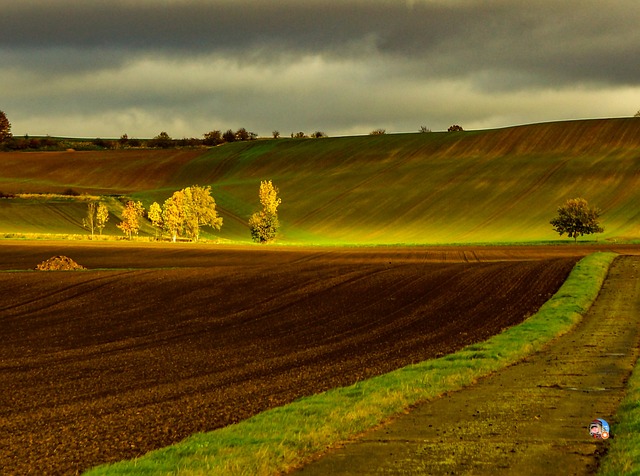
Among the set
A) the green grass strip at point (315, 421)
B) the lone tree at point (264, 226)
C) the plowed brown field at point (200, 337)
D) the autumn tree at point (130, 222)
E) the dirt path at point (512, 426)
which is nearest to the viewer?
the green grass strip at point (315, 421)

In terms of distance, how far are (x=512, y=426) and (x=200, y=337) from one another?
704 inches

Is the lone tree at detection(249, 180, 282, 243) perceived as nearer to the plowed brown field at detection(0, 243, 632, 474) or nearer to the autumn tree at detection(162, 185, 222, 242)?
the autumn tree at detection(162, 185, 222, 242)

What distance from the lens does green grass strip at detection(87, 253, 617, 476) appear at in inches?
468

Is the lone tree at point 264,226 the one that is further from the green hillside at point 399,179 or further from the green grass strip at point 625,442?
the green grass strip at point 625,442

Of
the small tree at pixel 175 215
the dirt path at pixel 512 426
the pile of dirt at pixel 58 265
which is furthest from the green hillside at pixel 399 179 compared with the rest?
the dirt path at pixel 512 426

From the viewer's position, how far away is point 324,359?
2427 cm

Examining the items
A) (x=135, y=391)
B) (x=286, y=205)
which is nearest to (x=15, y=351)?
(x=135, y=391)

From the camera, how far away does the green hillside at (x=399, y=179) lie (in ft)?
411

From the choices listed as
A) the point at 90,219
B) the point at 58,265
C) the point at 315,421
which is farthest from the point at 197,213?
the point at 315,421

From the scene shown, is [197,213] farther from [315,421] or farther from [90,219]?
[315,421]

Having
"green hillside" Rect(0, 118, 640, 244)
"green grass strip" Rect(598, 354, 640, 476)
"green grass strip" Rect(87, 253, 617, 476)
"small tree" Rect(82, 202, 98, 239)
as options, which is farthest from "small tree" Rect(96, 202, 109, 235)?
"green grass strip" Rect(598, 354, 640, 476)

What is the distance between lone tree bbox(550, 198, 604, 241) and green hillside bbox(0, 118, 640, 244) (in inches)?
114

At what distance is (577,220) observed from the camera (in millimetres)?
106938

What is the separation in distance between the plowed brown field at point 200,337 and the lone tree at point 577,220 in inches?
1932
